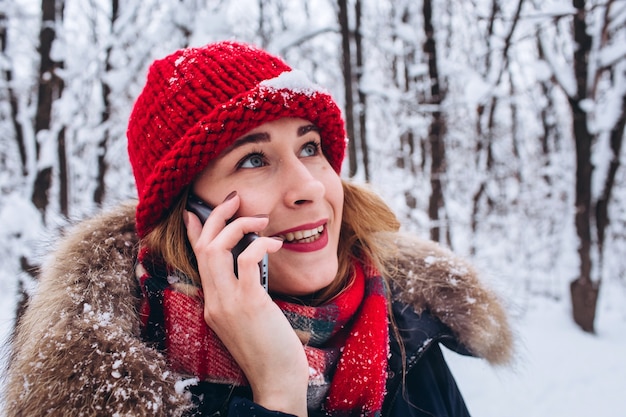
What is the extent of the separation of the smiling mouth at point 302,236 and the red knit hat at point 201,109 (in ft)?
1.18

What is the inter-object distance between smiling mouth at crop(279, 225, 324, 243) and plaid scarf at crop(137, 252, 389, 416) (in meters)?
0.21

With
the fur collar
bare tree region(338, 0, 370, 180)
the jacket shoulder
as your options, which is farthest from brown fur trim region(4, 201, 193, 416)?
bare tree region(338, 0, 370, 180)

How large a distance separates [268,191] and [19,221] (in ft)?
12.1

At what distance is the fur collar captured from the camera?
0.98 m

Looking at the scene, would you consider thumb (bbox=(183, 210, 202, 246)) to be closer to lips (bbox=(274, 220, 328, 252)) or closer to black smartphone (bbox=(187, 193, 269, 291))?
black smartphone (bbox=(187, 193, 269, 291))

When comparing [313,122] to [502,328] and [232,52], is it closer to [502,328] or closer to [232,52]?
[232,52]

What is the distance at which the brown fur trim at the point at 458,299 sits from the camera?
159 cm

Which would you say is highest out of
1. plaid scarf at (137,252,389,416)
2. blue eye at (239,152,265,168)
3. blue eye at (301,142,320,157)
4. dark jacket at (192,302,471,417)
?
blue eye at (301,142,320,157)

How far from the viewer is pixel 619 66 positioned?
4.56m

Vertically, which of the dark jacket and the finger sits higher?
the finger

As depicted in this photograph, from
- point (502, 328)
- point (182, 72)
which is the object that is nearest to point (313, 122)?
point (182, 72)

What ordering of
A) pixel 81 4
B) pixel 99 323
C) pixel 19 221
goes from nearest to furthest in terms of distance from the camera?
pixel 99 323
pixel 19 221
pixel 81 4

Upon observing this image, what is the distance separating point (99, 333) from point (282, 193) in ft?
2.16

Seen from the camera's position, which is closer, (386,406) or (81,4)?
(386,406)
